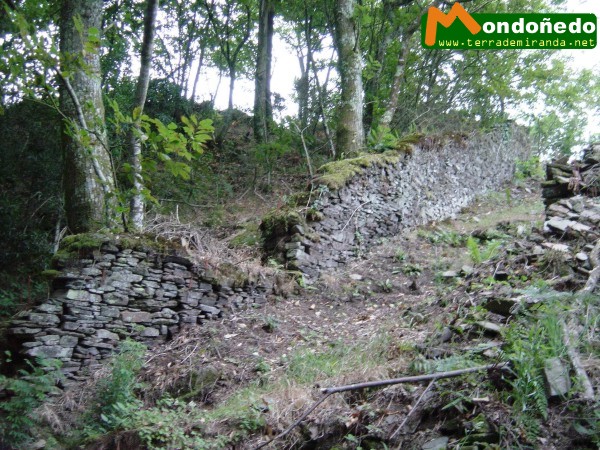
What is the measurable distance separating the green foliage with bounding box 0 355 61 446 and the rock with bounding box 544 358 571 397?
12.8 feet

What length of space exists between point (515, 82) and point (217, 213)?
10.6 metres

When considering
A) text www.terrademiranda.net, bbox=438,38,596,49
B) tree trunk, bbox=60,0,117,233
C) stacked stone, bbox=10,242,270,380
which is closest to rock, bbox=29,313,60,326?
stacked stone, bbox=10,242,270,380

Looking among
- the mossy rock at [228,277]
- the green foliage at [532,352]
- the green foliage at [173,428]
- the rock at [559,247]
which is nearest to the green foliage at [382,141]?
the mossy rock at [228,277]

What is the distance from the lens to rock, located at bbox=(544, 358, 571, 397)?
256cm

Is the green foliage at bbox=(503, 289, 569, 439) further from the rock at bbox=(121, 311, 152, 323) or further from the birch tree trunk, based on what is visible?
the birch tree trunk

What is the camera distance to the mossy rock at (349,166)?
25.5ft

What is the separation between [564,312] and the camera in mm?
3061

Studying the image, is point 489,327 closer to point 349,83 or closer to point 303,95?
point 349,83

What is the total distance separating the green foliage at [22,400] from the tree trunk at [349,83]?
6.92 meters

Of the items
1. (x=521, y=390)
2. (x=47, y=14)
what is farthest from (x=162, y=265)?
(x=47, y=14)

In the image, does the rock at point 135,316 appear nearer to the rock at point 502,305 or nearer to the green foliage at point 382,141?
the rock at point 502,305

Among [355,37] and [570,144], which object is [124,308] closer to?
[355,37]

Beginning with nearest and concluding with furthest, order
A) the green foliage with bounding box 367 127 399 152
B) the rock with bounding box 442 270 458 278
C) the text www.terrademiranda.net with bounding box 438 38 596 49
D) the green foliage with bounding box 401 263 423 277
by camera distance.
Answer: the rock with bounding box 442 270 458 278, the text www.terrademiranda.net with bounding box 438 38 596 49, the green foliage with bounding box 401 263 423 277, the green foliage with bounding box 367 127 399 152

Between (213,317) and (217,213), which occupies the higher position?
(217,213)
